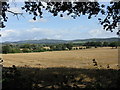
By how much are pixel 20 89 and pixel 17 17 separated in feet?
18.1

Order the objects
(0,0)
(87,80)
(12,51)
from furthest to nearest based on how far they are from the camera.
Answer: (12,51), (0,0), (87,80)

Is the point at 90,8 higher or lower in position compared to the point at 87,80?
higher

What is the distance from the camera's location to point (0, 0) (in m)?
10.8

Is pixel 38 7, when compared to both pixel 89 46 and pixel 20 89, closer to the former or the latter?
pixel 20 89

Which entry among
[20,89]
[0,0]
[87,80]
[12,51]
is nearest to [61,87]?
[20,89]

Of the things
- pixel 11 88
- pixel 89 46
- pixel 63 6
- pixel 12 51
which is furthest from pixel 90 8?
pixel 89 46

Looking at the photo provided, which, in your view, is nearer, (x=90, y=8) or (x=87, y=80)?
(x=87, y=80)

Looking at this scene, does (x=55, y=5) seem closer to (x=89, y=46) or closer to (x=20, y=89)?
(x=20, y=89)

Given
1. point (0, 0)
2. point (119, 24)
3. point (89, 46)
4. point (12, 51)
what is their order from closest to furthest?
point (0, 0)
point (119, 24)
point (12, 51)
point (89, 46)

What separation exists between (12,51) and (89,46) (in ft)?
111

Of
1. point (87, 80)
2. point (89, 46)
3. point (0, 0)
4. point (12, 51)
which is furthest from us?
point (89, 46)

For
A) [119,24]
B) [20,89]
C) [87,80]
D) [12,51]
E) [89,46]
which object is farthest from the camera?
[89,46]

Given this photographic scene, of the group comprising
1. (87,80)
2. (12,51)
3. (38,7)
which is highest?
(38,7)

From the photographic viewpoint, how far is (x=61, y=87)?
7.87 m
